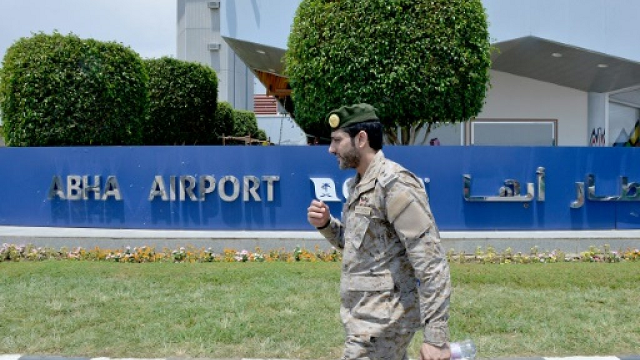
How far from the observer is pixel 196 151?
402 inches

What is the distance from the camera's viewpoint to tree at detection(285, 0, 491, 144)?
10.1m

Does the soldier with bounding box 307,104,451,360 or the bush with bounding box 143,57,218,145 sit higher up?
the bush with bounding box 143,57,218,145

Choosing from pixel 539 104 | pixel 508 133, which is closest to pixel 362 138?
pixel 508 133

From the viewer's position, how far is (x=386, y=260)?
2664 mm

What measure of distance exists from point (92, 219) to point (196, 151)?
2.19m

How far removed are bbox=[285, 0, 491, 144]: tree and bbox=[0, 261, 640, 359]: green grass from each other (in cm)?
348

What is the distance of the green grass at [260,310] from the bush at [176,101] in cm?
982

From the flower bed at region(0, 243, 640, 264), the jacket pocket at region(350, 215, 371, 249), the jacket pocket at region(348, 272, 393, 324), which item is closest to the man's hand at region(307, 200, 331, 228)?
the jacket pocket at region(350, 215, 371, 249)

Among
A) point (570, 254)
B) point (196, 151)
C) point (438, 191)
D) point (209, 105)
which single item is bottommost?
point (570, 254)

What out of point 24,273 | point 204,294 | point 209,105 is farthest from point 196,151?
point 209,105

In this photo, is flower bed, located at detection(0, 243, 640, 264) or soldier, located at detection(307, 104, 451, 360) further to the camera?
flower bed, located at detection(0, 243, 640, 264)

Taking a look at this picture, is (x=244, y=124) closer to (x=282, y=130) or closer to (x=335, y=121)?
(x=282, y=130)

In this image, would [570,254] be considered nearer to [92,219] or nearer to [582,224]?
[582,224]

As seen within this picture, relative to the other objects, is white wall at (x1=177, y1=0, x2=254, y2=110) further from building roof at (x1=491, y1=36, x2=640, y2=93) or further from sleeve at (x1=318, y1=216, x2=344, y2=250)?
sleeve at (x1=318, y1=216, x2=344, y2=250)
